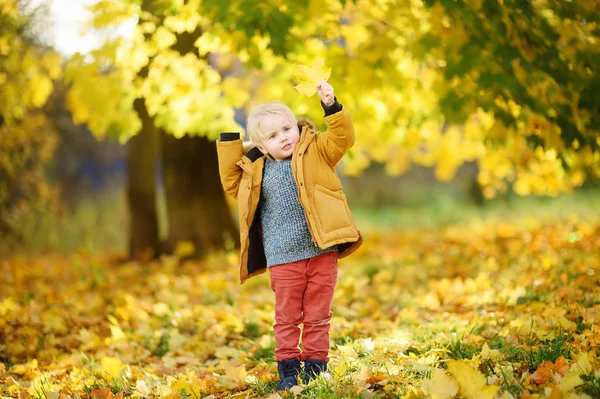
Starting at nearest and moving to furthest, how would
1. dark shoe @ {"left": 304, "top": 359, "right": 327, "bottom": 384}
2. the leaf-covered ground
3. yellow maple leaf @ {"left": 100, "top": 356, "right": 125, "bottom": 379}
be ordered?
the leaf-covered ground, dark shoe @ {"left": 304, "top": 359, "right": 327, "bottom": 384}, yellow maple leaf @ {"left": 100, "top": 356, "right": 125, "bottom": 379}

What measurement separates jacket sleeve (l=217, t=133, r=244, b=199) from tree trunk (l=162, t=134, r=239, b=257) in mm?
5066

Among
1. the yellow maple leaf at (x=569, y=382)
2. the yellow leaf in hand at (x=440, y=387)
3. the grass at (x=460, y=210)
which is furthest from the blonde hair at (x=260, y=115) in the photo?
the grass at (x=460, y=210)

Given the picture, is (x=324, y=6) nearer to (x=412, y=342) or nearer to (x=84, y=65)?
(x=84, y=65)

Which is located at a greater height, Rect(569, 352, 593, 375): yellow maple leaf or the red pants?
the red pants

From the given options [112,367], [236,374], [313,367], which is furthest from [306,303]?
[112,367]

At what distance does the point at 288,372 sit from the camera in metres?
3.19

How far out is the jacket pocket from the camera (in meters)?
3.11

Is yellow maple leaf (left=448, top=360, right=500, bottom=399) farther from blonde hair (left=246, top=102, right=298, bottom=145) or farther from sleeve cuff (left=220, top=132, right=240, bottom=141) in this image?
sleeve cuff (left=220, top=132, right=240, bottom=141)

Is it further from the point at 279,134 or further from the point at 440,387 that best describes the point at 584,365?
the point at 279,134

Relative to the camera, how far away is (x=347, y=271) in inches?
260

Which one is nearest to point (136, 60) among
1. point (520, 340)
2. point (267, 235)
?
point (267, 235)

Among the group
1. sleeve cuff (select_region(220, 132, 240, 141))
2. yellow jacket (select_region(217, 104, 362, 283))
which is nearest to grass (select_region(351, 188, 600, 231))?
yellow jacket (select_region(217, 104, 362, 283))

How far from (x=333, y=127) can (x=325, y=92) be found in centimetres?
17

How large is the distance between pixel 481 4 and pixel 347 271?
3330 millimetres
